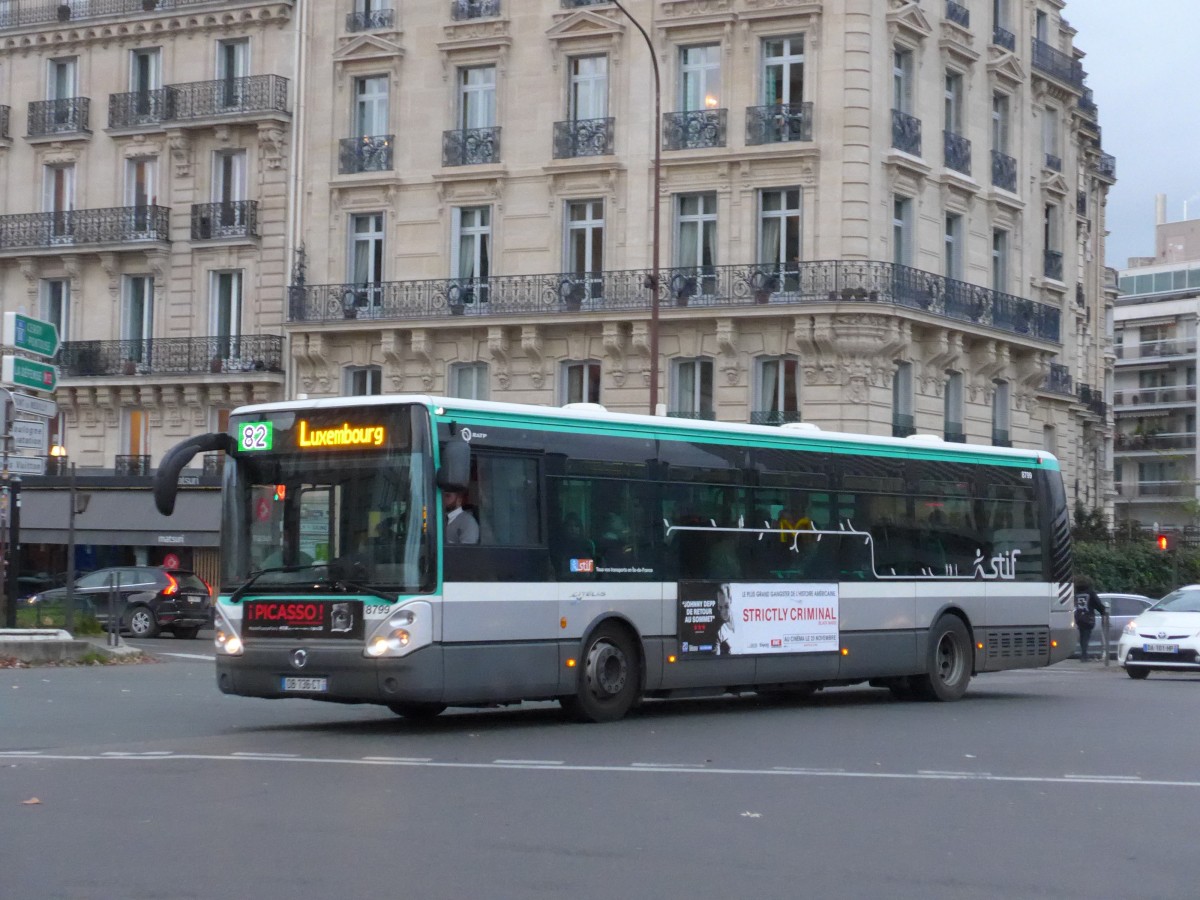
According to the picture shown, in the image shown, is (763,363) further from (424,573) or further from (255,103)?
(424,573)

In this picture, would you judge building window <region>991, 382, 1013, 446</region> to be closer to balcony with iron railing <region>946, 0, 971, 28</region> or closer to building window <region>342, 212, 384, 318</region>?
balcony with iron railing <region>946, 0, 971, 28</region>

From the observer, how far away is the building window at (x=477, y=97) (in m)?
40.9

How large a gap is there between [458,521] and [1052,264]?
109ft

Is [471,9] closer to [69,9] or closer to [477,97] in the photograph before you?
[477,97]

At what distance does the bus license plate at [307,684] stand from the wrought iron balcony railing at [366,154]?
27180 mm

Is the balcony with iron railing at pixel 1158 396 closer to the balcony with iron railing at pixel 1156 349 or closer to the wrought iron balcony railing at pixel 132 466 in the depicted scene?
the balcony with iron railing at pixel 1156 349

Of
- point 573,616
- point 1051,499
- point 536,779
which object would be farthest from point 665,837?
point 1051,499

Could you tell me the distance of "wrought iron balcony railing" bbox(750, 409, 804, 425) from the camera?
38.0m

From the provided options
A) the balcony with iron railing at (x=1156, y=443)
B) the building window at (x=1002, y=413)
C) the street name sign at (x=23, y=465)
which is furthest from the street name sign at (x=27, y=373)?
the balcony with iron railing at (x=1156, y=443)

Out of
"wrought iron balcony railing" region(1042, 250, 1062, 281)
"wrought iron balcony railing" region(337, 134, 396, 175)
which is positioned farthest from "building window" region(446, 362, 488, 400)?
Answer: "wrought iron balcony railing" region(1042, 250, 1062, 281)

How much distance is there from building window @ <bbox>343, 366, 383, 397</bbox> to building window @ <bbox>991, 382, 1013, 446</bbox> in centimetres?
1337

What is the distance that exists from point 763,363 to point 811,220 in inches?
115

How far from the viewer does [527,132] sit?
4031 centimetres

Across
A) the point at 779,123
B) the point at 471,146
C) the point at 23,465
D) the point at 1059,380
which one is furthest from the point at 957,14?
the point at 23,465
